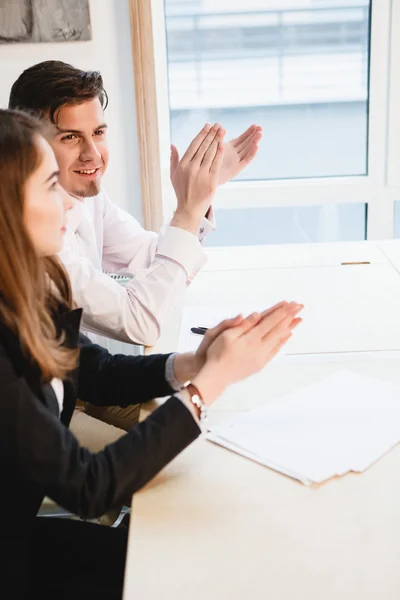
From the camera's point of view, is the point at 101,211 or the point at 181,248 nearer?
the point at 181,248

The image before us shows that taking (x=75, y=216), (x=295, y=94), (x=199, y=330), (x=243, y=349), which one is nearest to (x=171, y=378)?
(x=243, y=349)

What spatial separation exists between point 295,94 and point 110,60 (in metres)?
0.79

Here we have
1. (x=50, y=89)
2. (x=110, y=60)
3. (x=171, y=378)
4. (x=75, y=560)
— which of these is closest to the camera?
(x=75, y=560)

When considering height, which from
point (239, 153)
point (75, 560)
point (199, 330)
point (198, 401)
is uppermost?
point (239, 153)

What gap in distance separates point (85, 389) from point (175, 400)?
35 centimetres

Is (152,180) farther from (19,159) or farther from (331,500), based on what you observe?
(331,500)

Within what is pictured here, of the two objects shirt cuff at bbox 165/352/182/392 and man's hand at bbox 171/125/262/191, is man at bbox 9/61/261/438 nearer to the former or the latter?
man's hand at bbox 171/125/262/191

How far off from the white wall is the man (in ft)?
2.57

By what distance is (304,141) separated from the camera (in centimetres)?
308

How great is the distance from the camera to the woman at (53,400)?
2.90 feet

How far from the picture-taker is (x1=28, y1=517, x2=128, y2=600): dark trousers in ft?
3.35

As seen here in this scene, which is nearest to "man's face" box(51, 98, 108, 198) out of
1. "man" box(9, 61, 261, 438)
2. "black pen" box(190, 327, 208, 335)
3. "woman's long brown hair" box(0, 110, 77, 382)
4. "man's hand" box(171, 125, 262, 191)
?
"man" box(9, 61, 261, 438)

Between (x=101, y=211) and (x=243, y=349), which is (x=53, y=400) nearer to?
(x=243, y=349)

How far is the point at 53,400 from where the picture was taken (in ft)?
3.35
